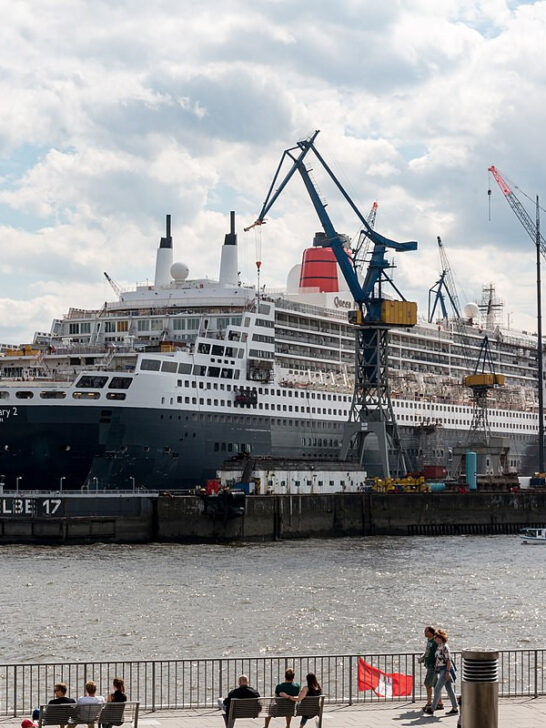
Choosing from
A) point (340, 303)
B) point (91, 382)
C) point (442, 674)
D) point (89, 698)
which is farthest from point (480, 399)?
point (89, 698)

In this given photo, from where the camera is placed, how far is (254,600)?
45844mm

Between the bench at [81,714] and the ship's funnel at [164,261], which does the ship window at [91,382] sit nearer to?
the ship's funnel at [164,261]

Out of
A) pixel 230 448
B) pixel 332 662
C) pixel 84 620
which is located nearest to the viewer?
pixel 332 662

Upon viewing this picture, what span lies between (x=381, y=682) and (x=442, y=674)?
8.89 ft

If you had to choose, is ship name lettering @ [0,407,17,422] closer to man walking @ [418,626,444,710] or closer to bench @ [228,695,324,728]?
man walking @ [418,626,444,710]

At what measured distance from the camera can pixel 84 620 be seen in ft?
135

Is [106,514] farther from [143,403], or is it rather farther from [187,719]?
[187,719]

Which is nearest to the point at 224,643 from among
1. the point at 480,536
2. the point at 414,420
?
the point at 480,536

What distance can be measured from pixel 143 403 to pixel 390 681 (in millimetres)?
47941

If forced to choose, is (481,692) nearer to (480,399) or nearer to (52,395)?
(52,395)

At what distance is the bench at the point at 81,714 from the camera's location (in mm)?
21406

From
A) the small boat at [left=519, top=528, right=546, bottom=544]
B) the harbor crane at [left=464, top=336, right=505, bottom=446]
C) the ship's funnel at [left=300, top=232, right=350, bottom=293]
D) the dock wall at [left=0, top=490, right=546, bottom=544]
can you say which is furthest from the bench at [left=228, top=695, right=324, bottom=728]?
the ship's funnel at [left=300, top=232, right=350, bottom=293]

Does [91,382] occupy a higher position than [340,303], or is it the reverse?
[340,303]

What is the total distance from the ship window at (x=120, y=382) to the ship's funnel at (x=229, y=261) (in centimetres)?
2255
